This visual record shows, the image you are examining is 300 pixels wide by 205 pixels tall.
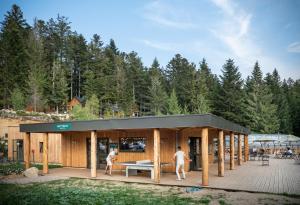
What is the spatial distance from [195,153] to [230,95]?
36.8 metres

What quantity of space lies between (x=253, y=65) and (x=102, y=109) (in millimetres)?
31373

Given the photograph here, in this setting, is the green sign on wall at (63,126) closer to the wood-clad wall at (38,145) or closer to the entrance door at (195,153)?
the entrance door at (195,153)

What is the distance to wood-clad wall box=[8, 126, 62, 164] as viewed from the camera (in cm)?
2634

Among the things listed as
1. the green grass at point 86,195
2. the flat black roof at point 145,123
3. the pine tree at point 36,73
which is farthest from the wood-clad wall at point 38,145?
the pine tree at point 36,73

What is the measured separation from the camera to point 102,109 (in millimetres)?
58625

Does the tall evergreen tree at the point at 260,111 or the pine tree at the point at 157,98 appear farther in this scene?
the pine tree at the point at 157,98

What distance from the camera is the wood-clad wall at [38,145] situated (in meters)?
26.3

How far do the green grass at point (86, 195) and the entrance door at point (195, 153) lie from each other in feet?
21.6

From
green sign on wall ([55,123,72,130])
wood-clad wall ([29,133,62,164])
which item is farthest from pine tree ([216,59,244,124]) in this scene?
green sign on wall ([55,123,72,130])

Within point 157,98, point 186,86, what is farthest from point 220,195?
point 186,86

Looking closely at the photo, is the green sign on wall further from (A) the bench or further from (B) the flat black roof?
(A) the bench

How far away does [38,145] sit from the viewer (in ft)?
89.9

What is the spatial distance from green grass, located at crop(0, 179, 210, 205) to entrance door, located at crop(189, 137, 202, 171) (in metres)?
6.58

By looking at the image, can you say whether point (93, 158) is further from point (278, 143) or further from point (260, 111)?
point (260, 111)
